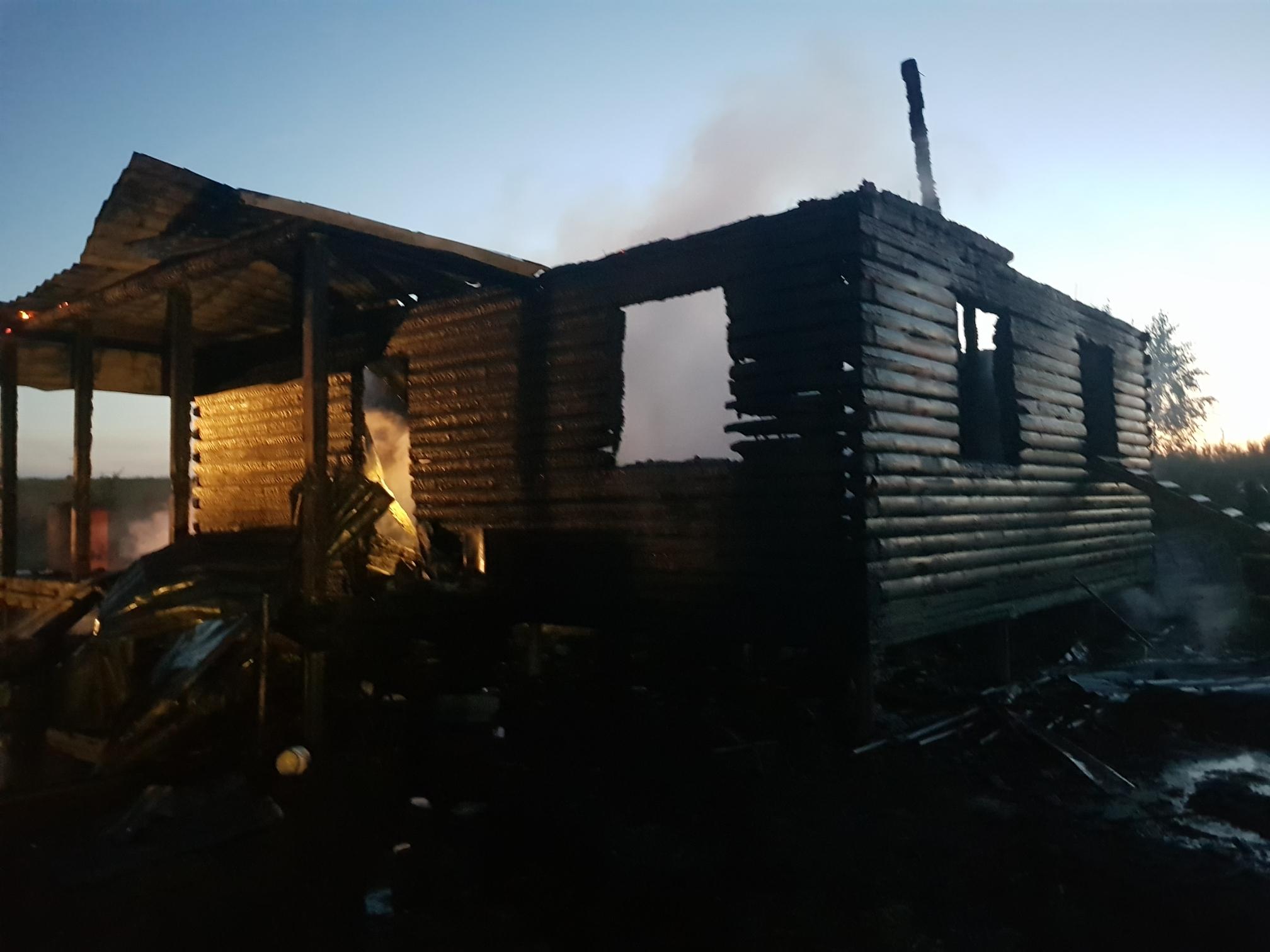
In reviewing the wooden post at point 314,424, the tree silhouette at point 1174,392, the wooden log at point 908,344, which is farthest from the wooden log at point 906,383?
the tree silhouette at point 1174,392

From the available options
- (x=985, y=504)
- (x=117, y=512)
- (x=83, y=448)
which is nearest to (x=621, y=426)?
(x=985, y=504)

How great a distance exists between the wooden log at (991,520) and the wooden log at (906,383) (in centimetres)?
122

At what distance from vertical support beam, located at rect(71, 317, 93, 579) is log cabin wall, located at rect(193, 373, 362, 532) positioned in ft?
6.56

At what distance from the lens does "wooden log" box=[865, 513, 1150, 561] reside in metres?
7.67

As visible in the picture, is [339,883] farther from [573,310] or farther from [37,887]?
[573,310]

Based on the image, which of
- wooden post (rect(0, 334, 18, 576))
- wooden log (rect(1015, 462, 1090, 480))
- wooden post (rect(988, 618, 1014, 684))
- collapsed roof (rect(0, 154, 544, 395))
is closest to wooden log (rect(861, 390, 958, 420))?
wooden log (rect(1015, 462, 1090, 480))

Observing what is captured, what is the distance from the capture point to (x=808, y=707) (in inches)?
317

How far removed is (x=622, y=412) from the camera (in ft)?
29.4

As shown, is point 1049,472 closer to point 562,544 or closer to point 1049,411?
point 1049,411

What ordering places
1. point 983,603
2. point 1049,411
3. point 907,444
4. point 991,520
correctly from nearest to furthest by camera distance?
point 907,444
point 983,603
point 991,520
point 1049,411

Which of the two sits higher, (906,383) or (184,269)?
(184,269)

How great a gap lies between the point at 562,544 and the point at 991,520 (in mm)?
4974

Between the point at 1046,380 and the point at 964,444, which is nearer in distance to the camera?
the point at 964,444

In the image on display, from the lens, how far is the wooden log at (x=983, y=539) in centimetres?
767
